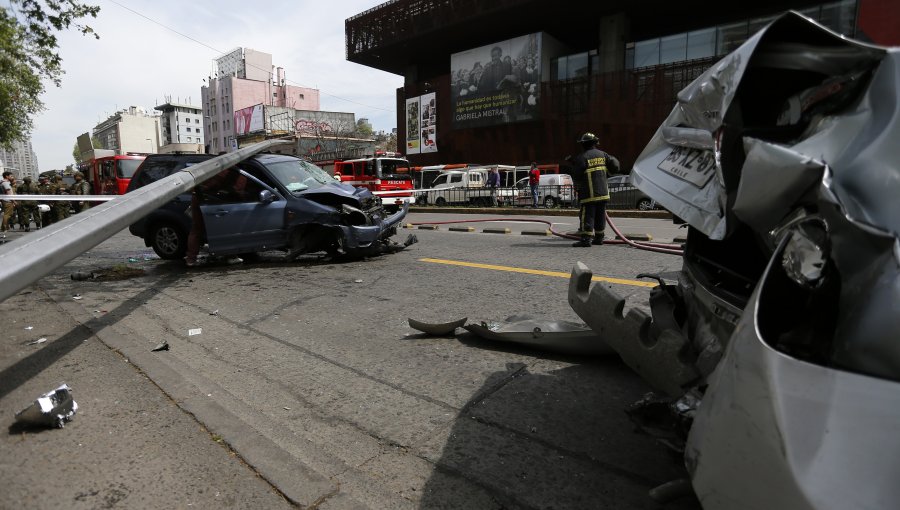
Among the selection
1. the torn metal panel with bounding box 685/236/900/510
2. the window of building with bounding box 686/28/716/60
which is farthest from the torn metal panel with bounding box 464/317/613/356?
the window of building with bounding box 686/28/716/60

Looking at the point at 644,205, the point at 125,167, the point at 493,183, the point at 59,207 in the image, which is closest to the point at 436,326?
the point at 644,205

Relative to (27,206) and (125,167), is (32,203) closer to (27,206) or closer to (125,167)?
(27,206)

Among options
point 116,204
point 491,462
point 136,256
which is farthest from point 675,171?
point 136,256

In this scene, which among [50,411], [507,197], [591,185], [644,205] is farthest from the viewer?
[507,197]

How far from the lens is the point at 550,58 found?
111ft

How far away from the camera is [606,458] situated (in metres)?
2.20

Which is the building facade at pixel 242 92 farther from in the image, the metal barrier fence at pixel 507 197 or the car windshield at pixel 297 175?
the car windshield at pixel 297 175

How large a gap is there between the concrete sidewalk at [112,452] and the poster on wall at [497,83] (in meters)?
32.4

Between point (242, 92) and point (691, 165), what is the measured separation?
93961 millimetres

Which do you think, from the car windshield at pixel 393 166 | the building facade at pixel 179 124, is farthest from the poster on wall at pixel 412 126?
the building facade at pixel 179 124

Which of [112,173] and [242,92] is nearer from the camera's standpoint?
[112,173]

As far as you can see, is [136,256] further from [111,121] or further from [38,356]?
[111,121]

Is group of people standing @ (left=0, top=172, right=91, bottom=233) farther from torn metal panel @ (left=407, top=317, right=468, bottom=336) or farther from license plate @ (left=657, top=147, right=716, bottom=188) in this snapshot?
license plate @ (left=657, top=147, right=716, bottom=188)

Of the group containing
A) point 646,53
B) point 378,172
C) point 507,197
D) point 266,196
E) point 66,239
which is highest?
point 646,53
